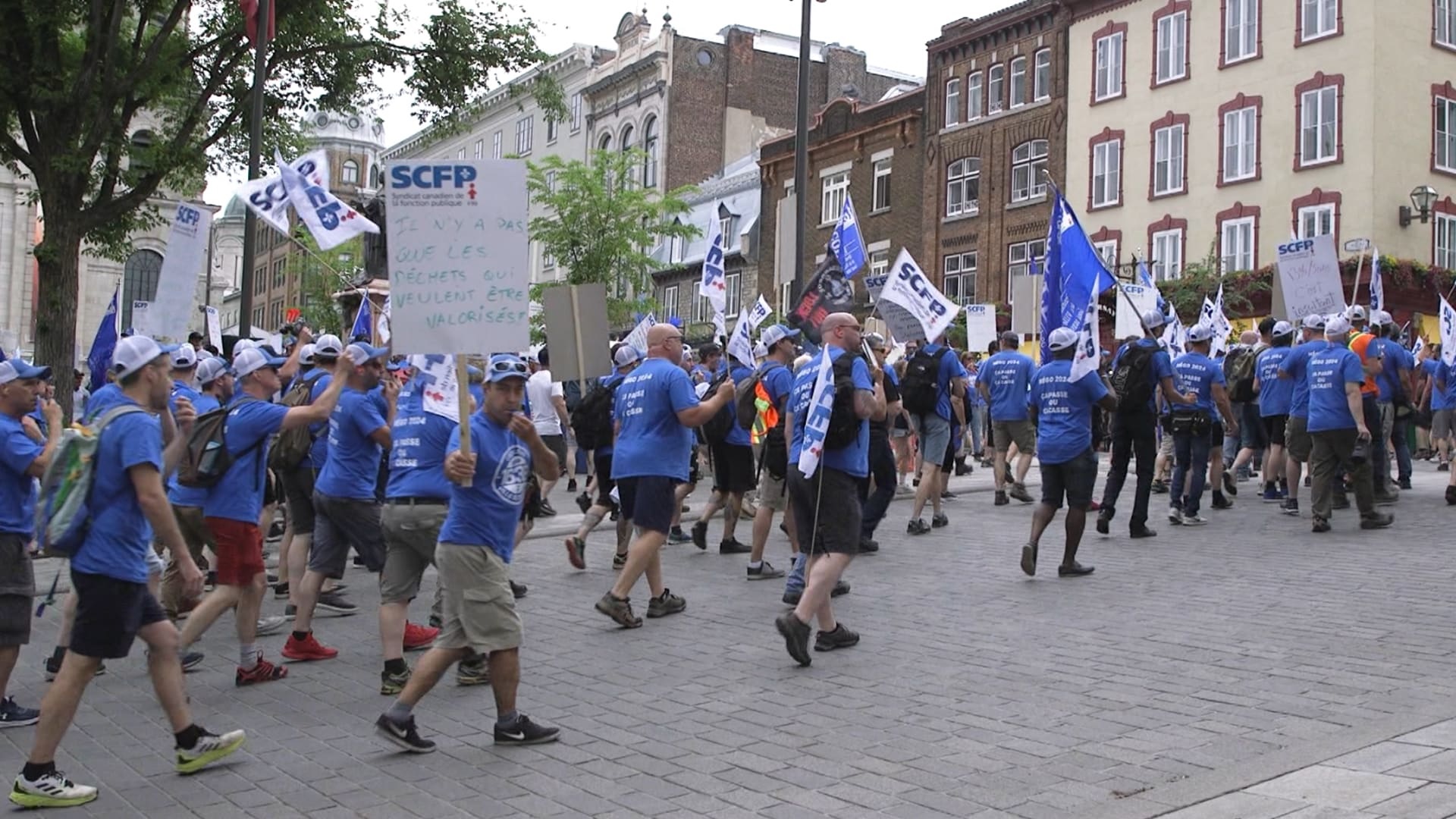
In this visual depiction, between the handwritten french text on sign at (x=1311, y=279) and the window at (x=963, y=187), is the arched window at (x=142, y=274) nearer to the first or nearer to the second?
the window at (x=963, y=187)

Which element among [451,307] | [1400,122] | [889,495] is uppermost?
[1400,122]

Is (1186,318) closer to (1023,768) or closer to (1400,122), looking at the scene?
(1400,122)

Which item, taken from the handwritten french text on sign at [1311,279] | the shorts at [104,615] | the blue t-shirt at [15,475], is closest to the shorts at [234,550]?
the blue t-shirt at [15,475]

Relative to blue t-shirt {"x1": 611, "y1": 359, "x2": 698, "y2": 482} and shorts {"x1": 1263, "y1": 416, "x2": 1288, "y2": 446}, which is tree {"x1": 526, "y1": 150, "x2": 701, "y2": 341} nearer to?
shorts {"x1": 1263, "y1": 416, "x2": 1288, "y2": 446}

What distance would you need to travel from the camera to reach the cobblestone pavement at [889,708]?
5.23 meters

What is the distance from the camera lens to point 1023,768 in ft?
18.0

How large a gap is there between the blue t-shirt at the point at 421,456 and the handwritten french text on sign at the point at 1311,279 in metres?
10.4

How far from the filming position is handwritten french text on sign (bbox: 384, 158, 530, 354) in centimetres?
596

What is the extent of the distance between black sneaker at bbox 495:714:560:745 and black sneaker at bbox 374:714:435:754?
313 millimetres

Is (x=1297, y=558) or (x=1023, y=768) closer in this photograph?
(x=1023, y=768)

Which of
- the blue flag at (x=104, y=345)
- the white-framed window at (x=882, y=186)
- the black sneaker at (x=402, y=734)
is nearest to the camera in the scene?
the black sneaker at (x=402, y=734)

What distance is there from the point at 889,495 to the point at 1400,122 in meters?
25.9

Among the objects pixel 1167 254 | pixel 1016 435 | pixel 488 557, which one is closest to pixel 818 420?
pixel 488 557

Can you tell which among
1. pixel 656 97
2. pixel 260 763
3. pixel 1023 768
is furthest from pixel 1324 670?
pixel 656 97
